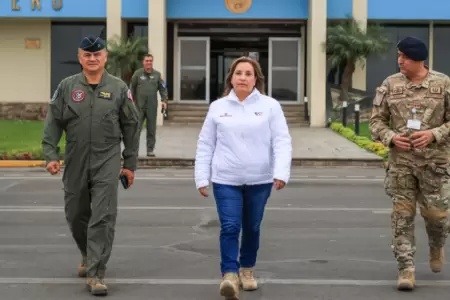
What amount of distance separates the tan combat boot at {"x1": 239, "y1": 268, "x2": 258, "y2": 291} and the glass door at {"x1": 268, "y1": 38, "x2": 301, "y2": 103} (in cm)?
2570

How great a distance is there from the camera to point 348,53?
93.2 ft

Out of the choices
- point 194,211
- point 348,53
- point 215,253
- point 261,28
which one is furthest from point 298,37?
point 215,253

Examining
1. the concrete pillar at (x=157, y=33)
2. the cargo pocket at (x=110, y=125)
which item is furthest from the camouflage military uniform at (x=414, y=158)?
the concrete pillar at (x=157, y=33)

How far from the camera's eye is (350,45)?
28422mm

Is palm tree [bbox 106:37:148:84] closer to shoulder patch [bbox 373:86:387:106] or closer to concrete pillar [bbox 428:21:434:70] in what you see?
concrete pillar [bbox 428:21:434:70]

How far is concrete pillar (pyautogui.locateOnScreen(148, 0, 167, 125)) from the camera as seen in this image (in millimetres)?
28734

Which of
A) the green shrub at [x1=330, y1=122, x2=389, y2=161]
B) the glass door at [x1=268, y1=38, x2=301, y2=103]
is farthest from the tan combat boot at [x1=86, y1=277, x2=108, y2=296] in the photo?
the glass door at [x1=268, y1=38, x2=301, y2=103]

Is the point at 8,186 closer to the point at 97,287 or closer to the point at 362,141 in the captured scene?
the point at 97,287

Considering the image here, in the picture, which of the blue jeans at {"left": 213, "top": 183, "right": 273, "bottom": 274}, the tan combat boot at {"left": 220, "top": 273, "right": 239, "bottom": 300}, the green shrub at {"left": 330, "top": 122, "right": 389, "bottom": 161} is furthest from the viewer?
the green shrub at {"left": 330, "top": 122, "right": 389, "bottom": 161}

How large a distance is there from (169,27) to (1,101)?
22.2 feet

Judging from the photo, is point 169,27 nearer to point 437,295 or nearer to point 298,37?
point 298,37

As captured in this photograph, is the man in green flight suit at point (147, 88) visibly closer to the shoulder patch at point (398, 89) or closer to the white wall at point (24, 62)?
the shoulder patch at point (398, 89)

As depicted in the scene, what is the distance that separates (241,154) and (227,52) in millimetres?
26916

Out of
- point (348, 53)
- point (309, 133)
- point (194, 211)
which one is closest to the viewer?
point (194, 211)
